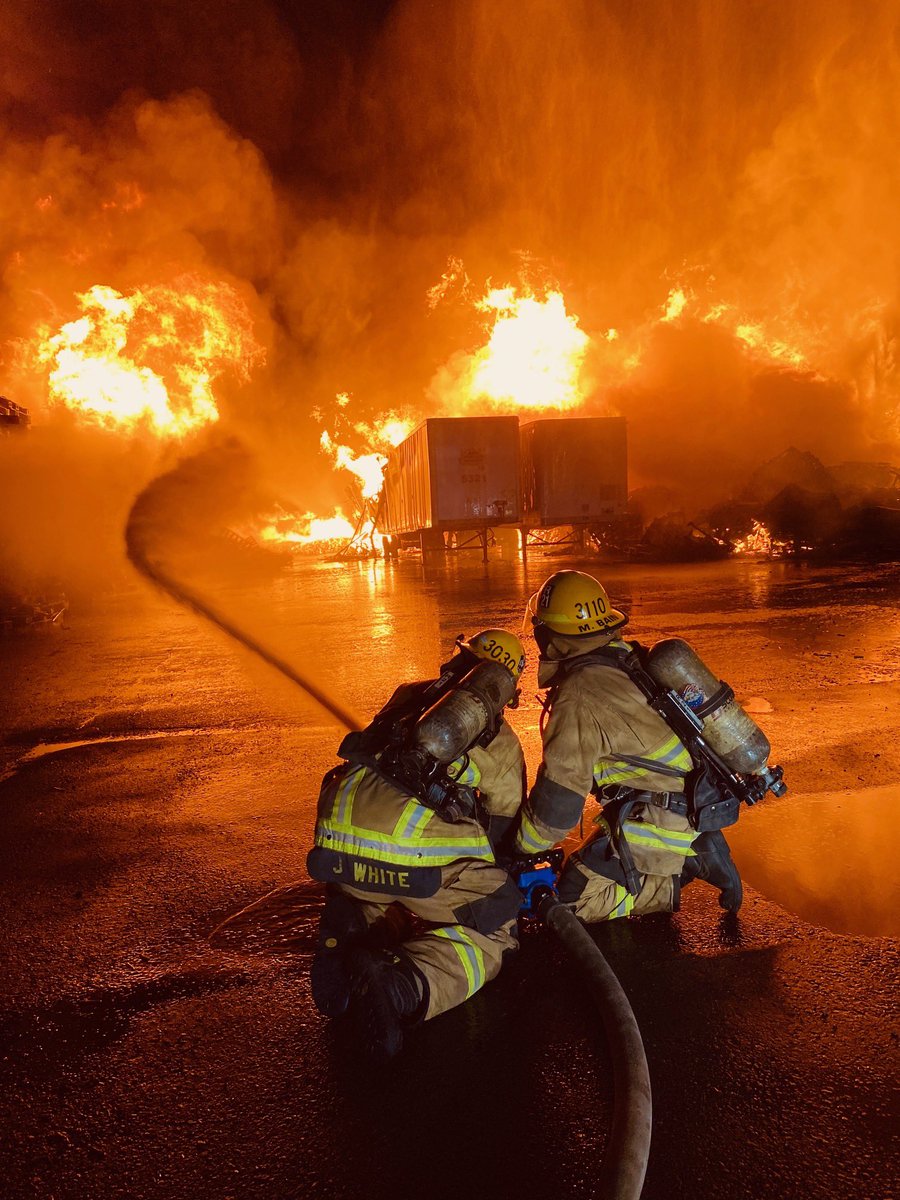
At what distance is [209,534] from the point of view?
90.6 ft

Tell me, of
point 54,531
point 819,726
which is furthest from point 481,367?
point 819,726

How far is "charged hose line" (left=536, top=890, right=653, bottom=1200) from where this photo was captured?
5.26 feet

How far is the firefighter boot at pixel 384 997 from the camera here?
2.10m

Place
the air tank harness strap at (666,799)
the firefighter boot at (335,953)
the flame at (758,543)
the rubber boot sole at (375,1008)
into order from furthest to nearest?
the flame at (758,543) → the air tank harness strap at (666,799) → the firefighter boot at (335,953) → the rubber boot sole at (375,1008)

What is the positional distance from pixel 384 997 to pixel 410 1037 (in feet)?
0.79

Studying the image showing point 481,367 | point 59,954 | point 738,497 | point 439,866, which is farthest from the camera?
point 481,367

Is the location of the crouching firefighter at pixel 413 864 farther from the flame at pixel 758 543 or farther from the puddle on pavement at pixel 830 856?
A: the flame at pixel 758 543

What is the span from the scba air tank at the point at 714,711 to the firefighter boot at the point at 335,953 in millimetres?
1422

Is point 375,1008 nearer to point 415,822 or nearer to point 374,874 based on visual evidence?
point 374,874

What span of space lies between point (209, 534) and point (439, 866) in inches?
1066

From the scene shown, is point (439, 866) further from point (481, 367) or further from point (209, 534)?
point (481, 367)

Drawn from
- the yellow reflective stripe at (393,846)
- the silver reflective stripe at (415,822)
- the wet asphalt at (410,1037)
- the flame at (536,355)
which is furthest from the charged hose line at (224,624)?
the flame at (536,355)

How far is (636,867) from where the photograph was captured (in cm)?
277

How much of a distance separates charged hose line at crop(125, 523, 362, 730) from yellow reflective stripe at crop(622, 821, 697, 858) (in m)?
3.41
